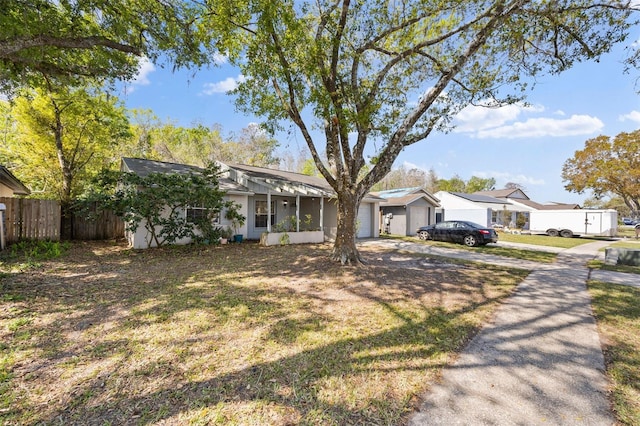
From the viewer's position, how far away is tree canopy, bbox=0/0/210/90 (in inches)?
245

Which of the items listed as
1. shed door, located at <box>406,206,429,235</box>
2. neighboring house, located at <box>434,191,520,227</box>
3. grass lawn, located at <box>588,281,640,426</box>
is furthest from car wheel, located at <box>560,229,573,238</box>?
grass lawn, located at <box>588,281,640,426</box>

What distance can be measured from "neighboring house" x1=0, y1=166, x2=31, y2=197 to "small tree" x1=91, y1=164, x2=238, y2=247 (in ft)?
11.2

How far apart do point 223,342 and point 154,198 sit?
7328 mm

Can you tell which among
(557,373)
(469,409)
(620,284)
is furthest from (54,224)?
(620,284)

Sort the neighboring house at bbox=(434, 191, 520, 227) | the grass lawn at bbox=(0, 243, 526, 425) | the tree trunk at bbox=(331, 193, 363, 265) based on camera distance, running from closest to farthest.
Result: the grass lawn at bbox=(0, 243, 526, 425), the tree trunk at bbox=(331, 193, 363, 265), the neighboring house at bbox=(434, 191, 520, 227)

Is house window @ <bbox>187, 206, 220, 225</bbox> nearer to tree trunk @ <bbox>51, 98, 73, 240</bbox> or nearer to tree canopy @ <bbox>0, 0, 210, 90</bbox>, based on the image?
tree trunk @ <bbox>51, 98, 73, 240</bbox>

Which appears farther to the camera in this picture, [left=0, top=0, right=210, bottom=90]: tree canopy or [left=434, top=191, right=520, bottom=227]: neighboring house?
[left=434, top=191, right=520, bottom=227]: neighboring house

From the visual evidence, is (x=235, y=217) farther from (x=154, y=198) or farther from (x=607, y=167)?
(x=607, y=167)

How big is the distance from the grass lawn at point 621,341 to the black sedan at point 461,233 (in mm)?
7149

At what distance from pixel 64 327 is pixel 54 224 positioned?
9.30 metres

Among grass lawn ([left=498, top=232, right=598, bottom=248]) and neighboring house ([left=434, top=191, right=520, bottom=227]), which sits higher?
neighboring house ([left=434, top=191, right=520, bottom=227])

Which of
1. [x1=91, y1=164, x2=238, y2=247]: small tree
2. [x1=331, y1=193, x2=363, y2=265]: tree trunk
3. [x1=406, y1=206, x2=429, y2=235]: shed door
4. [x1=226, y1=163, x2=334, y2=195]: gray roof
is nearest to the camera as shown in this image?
[x1=331, y1=193, x2=363, y2=265]: tree trunk

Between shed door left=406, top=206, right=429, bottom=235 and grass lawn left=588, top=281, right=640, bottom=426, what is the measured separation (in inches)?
494

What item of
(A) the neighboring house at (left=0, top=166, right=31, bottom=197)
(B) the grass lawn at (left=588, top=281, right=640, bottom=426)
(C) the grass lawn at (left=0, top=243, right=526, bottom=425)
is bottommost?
(B) the grass lawn at (left=588, top=281, right=640, bottom=426)
